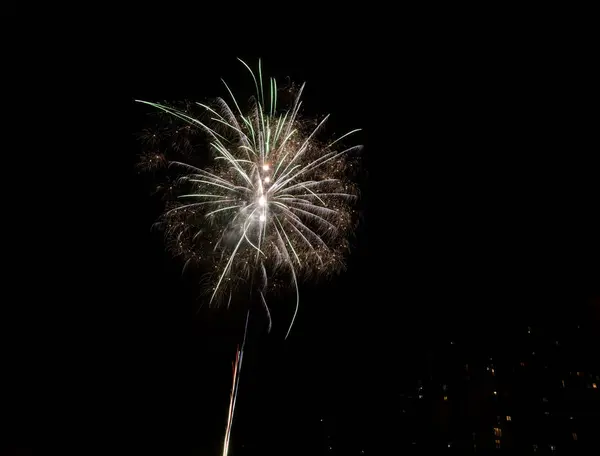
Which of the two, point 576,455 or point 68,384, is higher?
point 68,384

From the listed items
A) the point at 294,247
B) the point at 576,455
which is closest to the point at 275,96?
the point at 294,247

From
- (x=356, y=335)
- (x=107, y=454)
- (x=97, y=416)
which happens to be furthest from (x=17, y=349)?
(x=356, y=335)

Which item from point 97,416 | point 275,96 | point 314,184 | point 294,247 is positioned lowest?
point 97,416

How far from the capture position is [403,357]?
47.7ft

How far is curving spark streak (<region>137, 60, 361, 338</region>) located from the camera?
9836 millimetres

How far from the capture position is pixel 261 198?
991 cm

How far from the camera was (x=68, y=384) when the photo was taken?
11.8 meters

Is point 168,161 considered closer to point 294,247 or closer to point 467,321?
point 294,247

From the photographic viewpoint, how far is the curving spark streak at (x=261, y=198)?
9.84m

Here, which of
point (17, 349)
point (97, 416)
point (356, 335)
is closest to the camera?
point (17, 349)

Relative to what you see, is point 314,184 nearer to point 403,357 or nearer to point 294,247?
point 294,247

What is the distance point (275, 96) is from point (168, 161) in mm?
2588

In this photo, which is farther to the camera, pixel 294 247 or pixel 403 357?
pixel 403 357

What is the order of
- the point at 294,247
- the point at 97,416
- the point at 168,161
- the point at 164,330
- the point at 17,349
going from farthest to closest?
the point at 164,330 < the point at 97,416 < the point at 17,349 < the point at 294,247 < the point at 168,161
